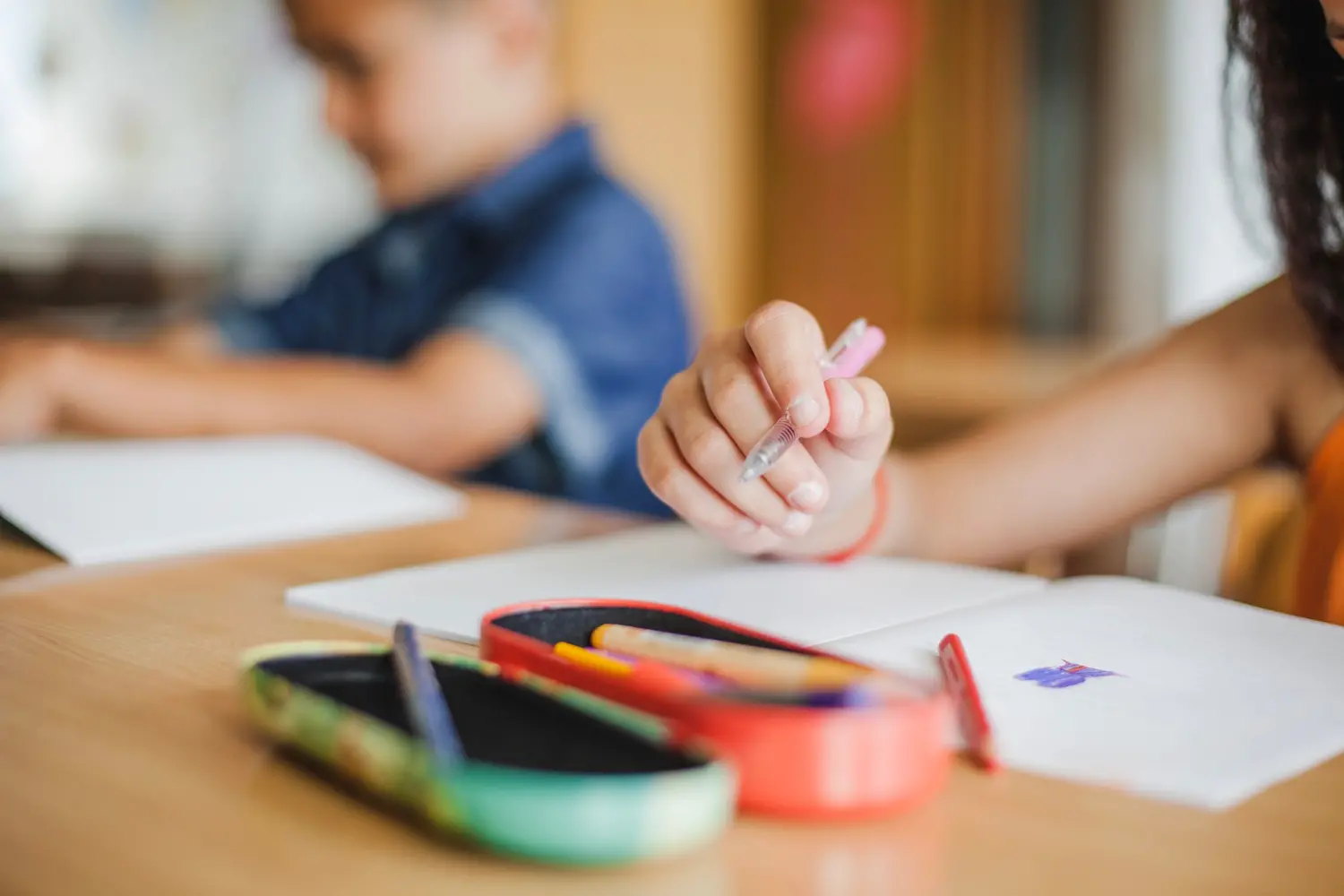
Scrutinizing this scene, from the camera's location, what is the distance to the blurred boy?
3.59ft

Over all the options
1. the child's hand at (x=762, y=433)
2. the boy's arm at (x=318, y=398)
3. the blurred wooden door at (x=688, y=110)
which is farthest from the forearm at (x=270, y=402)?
the blurred wooden door at (x=688, y=110)

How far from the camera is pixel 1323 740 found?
0.43m

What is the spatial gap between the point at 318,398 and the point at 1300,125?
75 centimetres

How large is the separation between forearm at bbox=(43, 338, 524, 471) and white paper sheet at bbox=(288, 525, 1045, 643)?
15.7 inches

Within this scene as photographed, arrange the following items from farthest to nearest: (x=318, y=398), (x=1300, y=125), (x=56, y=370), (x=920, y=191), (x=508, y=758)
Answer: (x=920, y=191) < (x=318, y=398) < (x=56, y=370) < (x=1300, y=125) < (x=508, y=758)

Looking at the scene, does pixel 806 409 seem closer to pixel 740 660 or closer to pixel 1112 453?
pixel 740 660

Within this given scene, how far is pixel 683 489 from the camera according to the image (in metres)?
0.63

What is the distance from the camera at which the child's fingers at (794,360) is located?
56 cm

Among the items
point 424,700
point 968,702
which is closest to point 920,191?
point 968,702

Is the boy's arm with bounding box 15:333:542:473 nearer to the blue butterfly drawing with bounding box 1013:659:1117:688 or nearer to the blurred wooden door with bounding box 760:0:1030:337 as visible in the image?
the blue butterfly drawing with bounding box 1013:659:1117:688

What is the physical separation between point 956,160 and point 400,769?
9.88 ft

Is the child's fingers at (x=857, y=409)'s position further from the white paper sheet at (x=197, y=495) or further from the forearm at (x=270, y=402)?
the forearm at (x=270, y=402)

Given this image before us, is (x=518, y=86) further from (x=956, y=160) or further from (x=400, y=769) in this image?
(x=956, y=160)

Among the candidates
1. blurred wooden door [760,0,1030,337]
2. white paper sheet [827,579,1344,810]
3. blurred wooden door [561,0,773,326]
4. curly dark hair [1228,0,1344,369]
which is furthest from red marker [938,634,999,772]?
blurred wooden door [760,0,1030,337]
